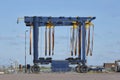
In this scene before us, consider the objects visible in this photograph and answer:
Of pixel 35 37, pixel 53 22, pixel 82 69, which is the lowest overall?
pixel 82 69

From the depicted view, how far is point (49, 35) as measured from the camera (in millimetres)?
58719

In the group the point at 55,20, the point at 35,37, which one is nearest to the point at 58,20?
the point at 55,20

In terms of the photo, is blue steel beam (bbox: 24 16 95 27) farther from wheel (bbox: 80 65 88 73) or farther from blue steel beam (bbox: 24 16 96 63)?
wheel (bbox: 80 65 88 73)

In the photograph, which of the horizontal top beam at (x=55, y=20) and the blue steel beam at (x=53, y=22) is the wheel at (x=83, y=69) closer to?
the blue steel beam at (x=53, y=22)

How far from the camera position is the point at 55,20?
5941cm

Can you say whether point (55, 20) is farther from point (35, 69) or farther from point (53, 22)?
point (35, 69)

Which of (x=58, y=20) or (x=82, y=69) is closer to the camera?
(x=82, y=69)

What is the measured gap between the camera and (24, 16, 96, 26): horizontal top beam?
191ft

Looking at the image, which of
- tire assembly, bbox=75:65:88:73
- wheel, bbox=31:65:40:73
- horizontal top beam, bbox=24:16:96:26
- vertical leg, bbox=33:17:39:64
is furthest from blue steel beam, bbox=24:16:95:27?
tire assembly, bbox=75:65:88:73

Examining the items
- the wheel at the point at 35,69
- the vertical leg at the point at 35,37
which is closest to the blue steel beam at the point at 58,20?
the vertical leg at the point at 35,37

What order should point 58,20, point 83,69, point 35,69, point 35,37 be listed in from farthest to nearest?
point 58,20 < point 35,37 < point 83,69 < point 35,69

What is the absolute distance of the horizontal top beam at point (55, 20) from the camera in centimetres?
5828

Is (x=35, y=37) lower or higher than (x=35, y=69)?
higher

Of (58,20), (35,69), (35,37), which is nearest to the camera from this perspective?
(35,69)
